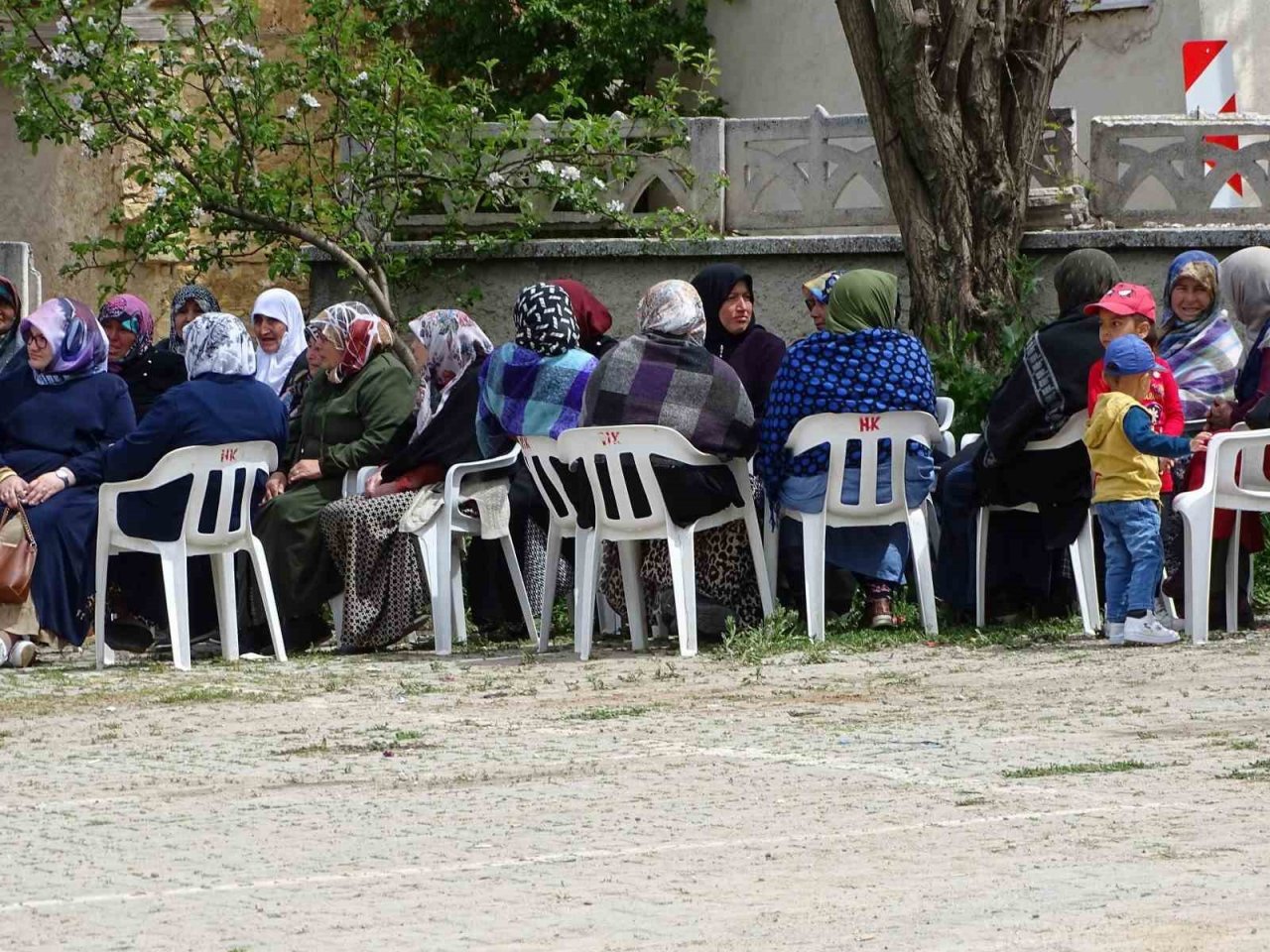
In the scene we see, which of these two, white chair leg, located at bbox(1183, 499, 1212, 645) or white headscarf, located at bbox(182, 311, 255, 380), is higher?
white headscarf, located at bbox(182, 311, 255, 380)

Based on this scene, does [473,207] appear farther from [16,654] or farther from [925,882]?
[925,882]

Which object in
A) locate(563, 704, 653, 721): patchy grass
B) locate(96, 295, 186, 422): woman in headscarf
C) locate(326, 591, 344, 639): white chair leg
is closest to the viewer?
locate(563, 704, 653, 721): patchy grass

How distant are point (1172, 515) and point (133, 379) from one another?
5172mm

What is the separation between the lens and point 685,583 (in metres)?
10.2

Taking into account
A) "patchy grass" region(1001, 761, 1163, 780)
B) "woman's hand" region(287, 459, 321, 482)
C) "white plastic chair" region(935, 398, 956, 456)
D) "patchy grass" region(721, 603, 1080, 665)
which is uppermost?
"white plastic chair" region(935, 398, 956, 456)

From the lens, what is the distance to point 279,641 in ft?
36.0

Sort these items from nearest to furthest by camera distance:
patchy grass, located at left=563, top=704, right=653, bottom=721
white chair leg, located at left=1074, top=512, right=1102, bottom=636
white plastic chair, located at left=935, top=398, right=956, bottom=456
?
1. patchy grass, located at left=563, top=704, right=653, bottom=721
2. white chair leg, located at left=1074, top=512, right=1102, bottom=636
3. white plastic chair, located at left=935, top=398, right=956, bottom=456

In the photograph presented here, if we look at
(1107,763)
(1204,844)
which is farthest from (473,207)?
(1204,844)

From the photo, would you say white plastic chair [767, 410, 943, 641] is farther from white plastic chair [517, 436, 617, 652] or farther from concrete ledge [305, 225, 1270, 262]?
concrete ledge [305, 225, 1270, 262]

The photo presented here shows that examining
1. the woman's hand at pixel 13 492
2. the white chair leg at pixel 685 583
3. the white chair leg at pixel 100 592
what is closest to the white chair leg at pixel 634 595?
the white chair leg at pixel 685 583

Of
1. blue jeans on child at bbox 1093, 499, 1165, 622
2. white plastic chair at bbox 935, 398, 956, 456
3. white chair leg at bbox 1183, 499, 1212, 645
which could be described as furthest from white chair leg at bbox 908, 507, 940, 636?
white chair leg at bbox 1183, 499, 1212, 645

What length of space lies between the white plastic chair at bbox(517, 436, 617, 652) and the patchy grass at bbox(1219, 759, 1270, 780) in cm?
437

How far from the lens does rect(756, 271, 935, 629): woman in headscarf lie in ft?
33.6

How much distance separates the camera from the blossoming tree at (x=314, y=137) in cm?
1458
